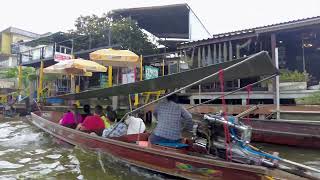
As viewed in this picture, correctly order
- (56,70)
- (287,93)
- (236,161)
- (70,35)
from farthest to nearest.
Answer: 1. (70,35)
2. (56,70)
3. (287,93)
4. (236,161)

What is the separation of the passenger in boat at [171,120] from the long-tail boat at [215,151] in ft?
0.65

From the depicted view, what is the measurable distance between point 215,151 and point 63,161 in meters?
3.99

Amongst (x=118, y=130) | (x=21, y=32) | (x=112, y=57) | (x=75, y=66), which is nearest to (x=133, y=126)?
(x=118, y=130)

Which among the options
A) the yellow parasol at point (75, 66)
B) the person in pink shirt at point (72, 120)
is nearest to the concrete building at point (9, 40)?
the yellow parasol at point (75, 66)

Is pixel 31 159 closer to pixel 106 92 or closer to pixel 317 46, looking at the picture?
pixel 106 92

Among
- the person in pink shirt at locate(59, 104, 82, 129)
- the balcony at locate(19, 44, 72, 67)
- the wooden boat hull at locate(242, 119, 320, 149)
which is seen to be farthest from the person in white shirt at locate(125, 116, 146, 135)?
the balcony at locate(19, 44, 72, 67)

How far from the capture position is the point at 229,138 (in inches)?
201

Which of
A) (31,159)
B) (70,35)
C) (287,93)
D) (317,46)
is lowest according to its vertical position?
(31,159)

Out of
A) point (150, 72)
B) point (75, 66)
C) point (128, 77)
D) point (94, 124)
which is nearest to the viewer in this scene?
point (94, 124)

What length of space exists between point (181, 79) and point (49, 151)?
536 centimetres

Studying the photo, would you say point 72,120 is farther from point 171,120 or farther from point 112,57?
point 171,120

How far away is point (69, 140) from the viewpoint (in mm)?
9273

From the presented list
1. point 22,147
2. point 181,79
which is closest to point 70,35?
point 22,147

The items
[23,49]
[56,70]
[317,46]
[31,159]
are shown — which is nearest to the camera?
[31,159]
